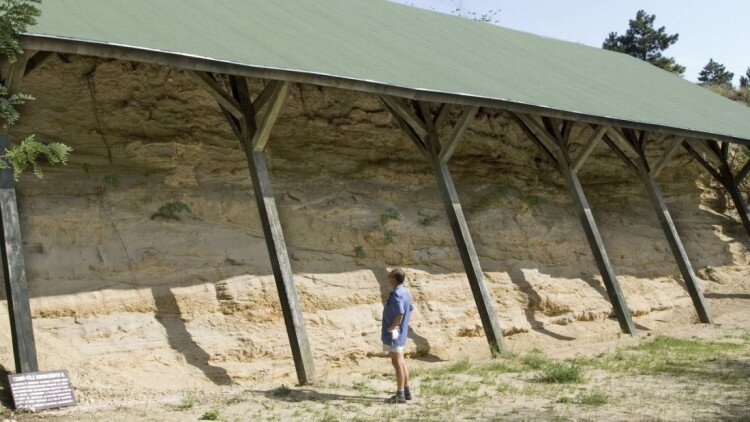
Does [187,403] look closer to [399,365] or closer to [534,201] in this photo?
[399,365]

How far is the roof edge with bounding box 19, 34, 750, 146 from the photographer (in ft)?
26.0

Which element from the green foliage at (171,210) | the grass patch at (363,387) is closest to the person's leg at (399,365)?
the grass patch at (363,387)

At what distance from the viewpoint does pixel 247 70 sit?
9219 mm

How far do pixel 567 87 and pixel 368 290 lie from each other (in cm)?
626

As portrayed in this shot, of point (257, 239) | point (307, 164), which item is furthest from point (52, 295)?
point (307, 164)

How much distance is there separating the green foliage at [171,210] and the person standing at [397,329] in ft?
15.4

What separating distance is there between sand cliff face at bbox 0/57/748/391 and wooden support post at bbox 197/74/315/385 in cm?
99

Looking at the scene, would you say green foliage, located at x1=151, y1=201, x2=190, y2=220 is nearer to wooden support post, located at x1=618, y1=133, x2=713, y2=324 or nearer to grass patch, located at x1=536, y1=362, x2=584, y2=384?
grass patch, located at x1=536, y1=362, x2=584, y2=384

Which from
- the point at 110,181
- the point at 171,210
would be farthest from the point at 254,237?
the point at 110,181

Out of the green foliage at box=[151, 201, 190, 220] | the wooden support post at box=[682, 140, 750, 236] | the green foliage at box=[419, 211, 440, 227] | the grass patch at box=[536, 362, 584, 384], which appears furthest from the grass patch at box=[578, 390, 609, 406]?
the wooden support post at box=[682, 140, 750, 236]

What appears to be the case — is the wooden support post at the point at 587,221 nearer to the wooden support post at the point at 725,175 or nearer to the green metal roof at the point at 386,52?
the green metal roof at the point at 386,52

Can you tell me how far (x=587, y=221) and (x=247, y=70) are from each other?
7.84 meters

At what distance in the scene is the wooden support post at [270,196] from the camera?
991 cm

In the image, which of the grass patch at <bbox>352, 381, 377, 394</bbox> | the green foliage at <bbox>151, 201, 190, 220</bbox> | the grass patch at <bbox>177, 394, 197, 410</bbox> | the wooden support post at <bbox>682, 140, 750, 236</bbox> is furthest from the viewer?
the wooden support post at <bbox>682, 140, 750, 236</bbox>
